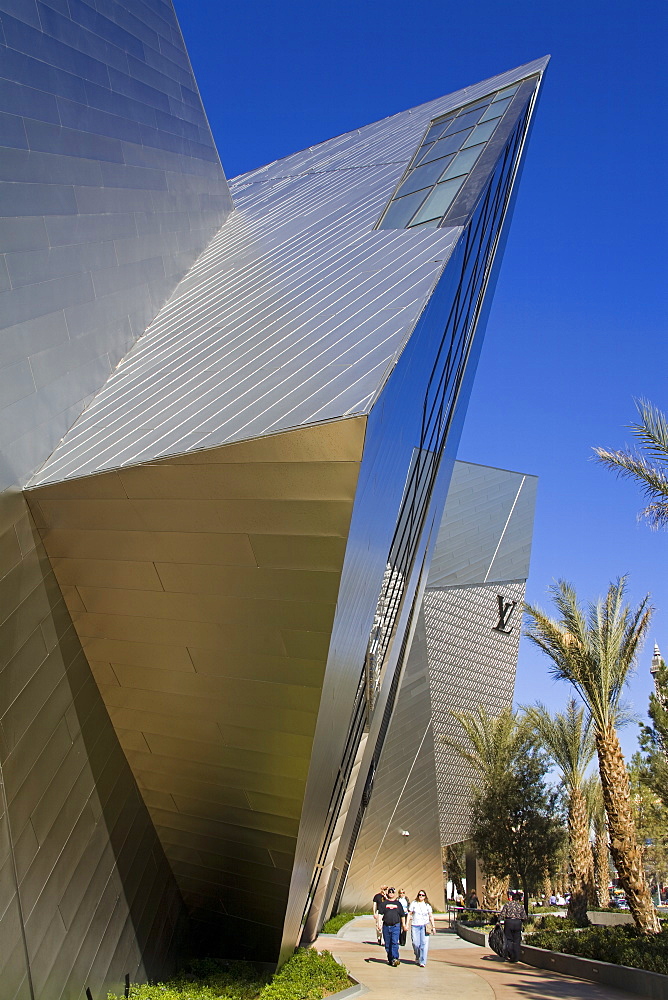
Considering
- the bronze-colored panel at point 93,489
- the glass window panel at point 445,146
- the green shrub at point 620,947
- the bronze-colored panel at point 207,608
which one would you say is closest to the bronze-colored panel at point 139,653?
the bronze-colored panel at point 207,608

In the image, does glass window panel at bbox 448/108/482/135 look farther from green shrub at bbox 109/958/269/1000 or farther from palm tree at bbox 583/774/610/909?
palm tree at bbox 583/774/610/909

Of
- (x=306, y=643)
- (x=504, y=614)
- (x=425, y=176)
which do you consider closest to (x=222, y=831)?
(x=306, y=643)

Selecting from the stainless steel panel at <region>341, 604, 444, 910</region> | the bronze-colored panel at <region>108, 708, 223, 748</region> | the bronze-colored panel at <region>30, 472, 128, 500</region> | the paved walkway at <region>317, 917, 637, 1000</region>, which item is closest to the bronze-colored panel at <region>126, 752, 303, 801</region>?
the bronze-colored panel at <region>108, 708, 223, 748</region>

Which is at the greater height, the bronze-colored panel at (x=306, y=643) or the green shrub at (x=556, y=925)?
the green shrub at (x=556, y=925)

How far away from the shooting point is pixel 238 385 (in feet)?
25.7

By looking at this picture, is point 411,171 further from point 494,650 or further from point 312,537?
point 494,650

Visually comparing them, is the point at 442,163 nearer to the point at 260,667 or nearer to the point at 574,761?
the point at 260,667

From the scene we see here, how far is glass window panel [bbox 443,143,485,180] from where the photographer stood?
46.2ft

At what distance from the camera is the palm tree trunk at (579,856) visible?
21719mm

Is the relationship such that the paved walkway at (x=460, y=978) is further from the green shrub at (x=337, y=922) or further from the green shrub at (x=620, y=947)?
the green shrub at (x=337, y=922)

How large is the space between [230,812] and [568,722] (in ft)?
56.3

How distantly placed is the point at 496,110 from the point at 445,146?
167 cm

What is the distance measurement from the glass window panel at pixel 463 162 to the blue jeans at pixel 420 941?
44.7 ft

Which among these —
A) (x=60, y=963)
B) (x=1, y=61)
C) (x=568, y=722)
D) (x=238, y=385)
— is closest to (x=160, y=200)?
(x=1, y=61)
